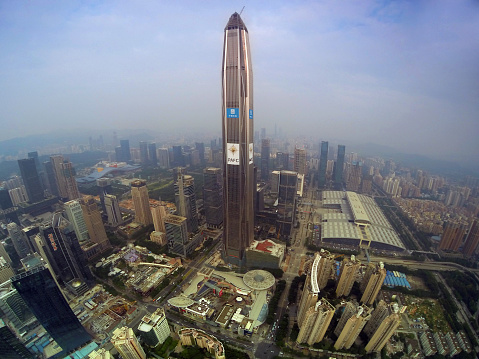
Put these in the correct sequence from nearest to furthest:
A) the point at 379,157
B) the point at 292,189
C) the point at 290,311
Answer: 1. the point at 290,311
2. the point at 292,189
3. the point at 379,157

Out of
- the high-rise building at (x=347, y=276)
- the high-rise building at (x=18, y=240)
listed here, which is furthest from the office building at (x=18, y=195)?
the high-rise building at (x=347, y=276)

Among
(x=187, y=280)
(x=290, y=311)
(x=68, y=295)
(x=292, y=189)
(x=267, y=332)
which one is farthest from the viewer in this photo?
(x=292, y=189)

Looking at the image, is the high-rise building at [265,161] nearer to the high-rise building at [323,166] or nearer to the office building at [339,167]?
the high-rise building at [323,166]

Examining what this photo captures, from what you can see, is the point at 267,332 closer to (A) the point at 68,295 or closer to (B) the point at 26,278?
(B) the point at 26,278

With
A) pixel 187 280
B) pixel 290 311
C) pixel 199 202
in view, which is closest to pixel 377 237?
pixel 290 311

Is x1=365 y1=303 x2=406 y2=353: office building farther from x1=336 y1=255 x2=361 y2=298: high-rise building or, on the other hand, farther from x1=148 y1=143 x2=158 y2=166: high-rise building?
x1=148 y1=143 x2=158 y2=166: high-rise building

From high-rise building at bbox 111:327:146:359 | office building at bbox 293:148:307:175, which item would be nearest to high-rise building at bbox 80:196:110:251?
high-rise building at bbox 111:327:146:359

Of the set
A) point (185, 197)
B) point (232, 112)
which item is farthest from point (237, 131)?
point (185, 197)

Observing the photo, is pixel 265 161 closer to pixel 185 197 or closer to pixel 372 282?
pixel 185 197

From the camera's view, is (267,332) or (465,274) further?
(465,274)
